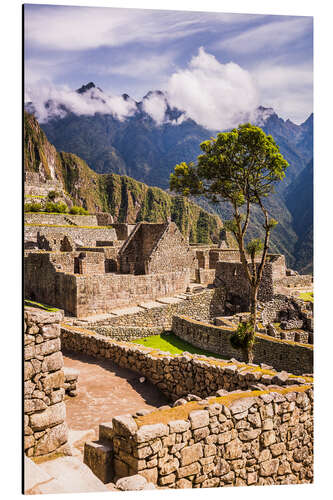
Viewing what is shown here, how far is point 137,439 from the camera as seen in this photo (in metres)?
4.31

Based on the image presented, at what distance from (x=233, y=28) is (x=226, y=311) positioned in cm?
1031

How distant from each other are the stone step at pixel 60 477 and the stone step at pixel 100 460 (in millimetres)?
86

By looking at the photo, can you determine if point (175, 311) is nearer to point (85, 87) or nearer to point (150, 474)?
point (85, 87)

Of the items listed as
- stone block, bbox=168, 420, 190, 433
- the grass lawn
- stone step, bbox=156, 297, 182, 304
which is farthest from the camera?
stone step, bbox=156, 297, 182, 304

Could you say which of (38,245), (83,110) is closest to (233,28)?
(83,110)

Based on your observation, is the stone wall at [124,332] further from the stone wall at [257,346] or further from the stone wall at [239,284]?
the stone wall at [239,284]

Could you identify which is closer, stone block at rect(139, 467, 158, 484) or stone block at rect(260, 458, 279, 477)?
stone block at rect(139, 467, 158, 484)

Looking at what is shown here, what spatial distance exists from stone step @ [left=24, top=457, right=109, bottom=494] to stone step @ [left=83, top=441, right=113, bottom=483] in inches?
3.4

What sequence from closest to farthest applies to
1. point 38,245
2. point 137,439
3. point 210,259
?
point 137,439 < point 38,245 < point 210,259

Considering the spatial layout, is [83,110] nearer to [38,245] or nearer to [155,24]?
[155,24]

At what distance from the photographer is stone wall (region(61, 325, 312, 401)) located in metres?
6.30

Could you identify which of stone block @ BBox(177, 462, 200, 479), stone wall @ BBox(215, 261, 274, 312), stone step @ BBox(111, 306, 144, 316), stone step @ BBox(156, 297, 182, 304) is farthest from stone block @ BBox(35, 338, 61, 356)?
stone wall @ BBox(215, 261, 274, 312)

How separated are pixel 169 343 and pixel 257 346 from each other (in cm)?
228

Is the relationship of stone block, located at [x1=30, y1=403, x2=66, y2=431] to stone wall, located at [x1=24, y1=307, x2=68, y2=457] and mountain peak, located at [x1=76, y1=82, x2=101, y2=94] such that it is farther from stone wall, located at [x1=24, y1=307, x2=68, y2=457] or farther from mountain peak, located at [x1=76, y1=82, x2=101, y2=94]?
mountain peak, located at [x1=76, y1=82, x2=101, y2=94]
